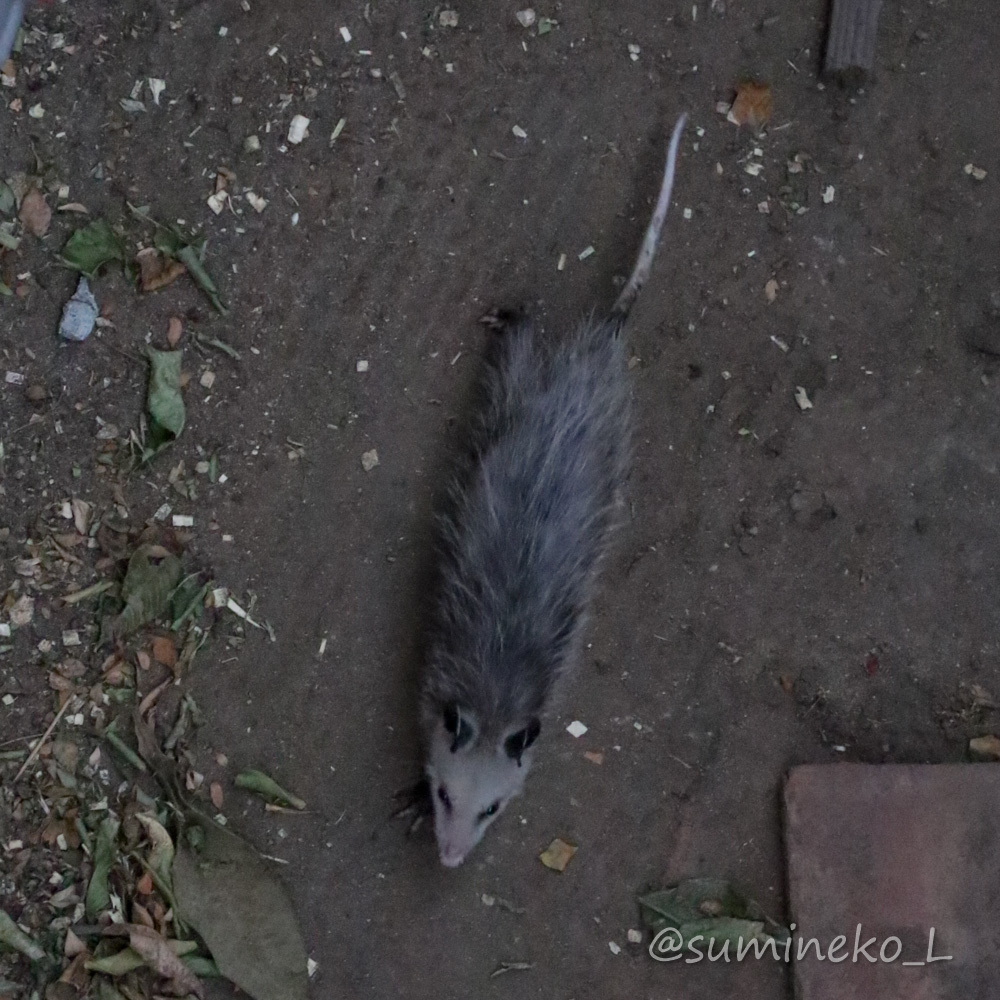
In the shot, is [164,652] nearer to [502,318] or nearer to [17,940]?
[17,940]

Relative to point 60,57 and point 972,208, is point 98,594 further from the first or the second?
point 972,208

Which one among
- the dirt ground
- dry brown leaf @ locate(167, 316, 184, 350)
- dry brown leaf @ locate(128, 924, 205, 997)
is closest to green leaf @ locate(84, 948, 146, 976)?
dry brown leaf @ locate(128, 924, 205, 997)

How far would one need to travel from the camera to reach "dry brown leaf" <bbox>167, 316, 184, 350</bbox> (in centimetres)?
289

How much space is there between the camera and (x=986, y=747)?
9.80 ft

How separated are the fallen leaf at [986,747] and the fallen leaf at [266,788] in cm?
183

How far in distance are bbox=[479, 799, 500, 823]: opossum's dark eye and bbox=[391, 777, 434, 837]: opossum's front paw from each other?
0.16m

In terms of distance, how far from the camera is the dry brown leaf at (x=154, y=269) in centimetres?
288

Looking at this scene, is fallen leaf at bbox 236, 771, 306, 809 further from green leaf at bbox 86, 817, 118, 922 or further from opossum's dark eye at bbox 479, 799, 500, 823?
opossum's dark eye at bbox 479, 799, 500, 823

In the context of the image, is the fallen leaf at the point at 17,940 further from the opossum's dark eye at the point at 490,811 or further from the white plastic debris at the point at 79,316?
the white plastic debris at the point at 79,316

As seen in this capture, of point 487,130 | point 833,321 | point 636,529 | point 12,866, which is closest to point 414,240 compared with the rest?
point 487,130

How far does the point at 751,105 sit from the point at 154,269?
1707 millimetres

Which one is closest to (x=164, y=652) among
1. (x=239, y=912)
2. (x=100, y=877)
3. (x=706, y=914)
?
(x=100, y=877)

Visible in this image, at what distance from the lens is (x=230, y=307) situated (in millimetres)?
2912

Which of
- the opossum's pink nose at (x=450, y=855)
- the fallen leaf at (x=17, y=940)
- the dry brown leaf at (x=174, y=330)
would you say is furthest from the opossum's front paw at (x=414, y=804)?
the dry brown leaf at (x=174, y=330)
